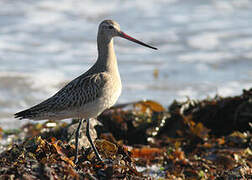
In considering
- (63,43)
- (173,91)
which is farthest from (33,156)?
(63,43)

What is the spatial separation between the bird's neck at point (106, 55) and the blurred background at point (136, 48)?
2.89 meters

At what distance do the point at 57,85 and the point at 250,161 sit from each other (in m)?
4.54

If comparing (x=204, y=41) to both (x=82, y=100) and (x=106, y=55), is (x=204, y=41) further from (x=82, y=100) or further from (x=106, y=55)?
(x=82, y=100)

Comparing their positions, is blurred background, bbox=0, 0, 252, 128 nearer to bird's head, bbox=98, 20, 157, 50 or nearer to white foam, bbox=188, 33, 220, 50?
white foam, bbox=188, 33, 220, 50

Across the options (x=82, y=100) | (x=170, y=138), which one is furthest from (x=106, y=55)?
(x=170, y=138)

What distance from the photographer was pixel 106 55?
507 cm

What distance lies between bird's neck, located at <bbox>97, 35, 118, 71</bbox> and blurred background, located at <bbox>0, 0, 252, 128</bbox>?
2894mm

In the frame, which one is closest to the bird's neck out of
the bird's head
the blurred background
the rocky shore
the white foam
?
the bird's head

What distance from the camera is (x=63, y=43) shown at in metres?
11.8

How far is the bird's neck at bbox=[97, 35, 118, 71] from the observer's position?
16.4 ft

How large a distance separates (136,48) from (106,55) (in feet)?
21.5

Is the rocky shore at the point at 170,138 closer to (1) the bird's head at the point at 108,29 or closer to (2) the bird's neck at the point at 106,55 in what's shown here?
(2) the bird's neck at the point at 106,55

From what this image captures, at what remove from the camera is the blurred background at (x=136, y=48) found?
9.16 m

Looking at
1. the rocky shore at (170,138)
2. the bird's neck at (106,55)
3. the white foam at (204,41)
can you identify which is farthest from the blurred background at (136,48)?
the bird's neck at (106,55)
